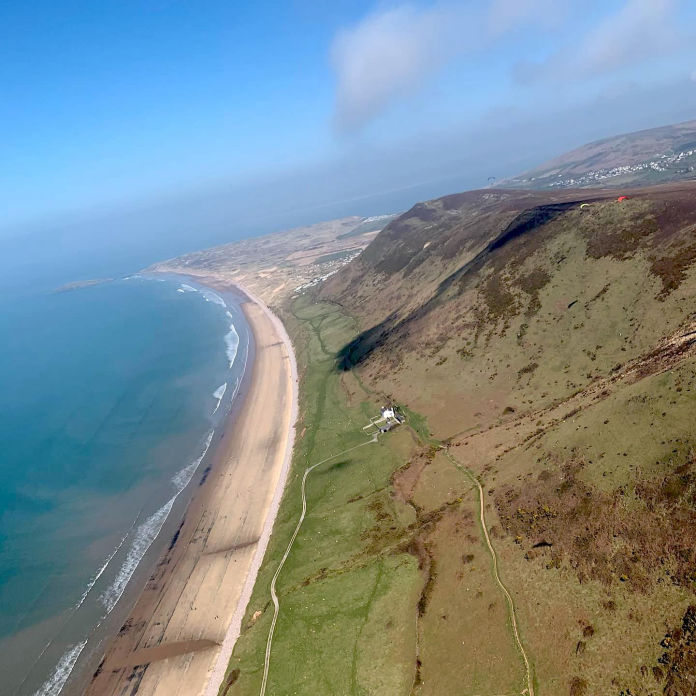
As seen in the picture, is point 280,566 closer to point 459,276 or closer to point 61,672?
point 61,672

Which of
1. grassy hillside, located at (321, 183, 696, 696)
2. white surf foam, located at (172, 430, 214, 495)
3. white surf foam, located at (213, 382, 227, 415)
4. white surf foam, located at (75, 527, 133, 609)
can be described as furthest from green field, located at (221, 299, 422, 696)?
white surf foam, located at (213, 382, 227, 415)

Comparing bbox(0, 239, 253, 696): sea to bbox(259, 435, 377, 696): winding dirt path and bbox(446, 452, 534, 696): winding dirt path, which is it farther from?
bbox(446, 452, 534, 696): winding dirt path

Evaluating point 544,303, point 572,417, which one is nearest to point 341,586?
point 572,417

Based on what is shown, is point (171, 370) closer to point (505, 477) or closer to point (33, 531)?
point (33, 531)

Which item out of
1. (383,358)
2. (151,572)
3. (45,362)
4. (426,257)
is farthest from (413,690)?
(45,362)

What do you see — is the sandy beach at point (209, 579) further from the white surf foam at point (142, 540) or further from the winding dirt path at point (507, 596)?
the winding dirt path at point (507, 596)

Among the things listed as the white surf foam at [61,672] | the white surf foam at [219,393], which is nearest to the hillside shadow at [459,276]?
the white surf foam at [219,393]
